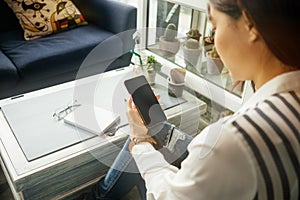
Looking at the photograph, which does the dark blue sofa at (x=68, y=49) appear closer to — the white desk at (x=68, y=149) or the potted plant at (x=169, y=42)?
the potted plant at (x=169, y=42)

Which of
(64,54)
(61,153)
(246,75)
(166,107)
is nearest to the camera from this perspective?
(246,75)

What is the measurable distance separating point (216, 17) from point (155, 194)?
42 centimetres

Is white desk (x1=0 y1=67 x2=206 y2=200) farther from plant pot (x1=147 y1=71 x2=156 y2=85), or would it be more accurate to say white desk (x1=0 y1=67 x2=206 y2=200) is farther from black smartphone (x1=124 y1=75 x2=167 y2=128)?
black smartphone (x1=124 y1=75 x2=167 y2=128)

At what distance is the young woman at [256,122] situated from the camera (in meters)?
0.41

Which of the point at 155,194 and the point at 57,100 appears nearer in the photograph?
the point at 155,194

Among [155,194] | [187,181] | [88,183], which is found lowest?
[88,183]

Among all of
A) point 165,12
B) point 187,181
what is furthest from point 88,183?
point 165,12

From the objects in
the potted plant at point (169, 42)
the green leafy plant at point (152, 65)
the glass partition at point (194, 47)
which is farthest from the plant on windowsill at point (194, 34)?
the green leafy plant at point (152, 65)

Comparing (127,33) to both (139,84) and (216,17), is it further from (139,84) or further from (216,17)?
(216,17)

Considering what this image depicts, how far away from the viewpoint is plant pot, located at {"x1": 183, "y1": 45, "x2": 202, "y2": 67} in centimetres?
176

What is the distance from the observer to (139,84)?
1.14 m

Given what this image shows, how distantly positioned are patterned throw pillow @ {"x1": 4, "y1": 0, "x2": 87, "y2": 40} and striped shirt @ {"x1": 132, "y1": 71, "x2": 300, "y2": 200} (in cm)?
189

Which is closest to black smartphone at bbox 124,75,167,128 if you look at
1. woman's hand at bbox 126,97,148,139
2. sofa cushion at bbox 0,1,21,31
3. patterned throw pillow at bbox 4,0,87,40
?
woman's hand at bbox 126,97,148,139

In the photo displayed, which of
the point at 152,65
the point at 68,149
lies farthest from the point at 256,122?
the point at 152,65
